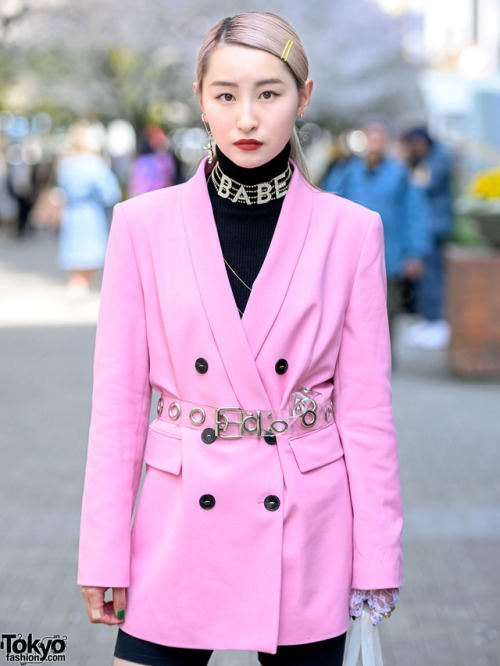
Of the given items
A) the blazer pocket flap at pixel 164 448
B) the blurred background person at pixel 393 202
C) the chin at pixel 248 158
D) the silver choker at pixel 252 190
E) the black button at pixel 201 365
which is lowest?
the blazer pocket flap at pixel 164 448

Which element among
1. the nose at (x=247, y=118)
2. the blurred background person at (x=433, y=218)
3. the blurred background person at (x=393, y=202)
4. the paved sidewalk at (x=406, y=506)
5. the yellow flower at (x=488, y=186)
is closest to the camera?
the nose at (x=247, y=118)

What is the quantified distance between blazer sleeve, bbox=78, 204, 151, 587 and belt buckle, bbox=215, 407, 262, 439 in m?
0.17

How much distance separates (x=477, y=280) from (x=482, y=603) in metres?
5.24

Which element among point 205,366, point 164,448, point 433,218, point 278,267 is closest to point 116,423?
point 164,448

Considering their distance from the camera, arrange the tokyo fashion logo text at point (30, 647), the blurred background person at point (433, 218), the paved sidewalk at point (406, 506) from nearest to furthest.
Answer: the tokyo fashion logo text at point (30, 647), the paved sidewalk at point (406, 506), the blurred background person at point (433, 218)

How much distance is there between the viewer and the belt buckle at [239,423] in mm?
2453

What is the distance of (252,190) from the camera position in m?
2.54

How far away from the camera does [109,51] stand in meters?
29.3

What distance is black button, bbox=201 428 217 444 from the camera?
2.45m

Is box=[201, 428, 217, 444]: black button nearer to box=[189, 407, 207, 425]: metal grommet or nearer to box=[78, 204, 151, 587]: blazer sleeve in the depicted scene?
box=[189, 407, 207, 425]: metal grommet

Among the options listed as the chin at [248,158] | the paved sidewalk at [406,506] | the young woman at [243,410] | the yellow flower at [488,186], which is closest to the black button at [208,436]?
the young woman at [243,410]

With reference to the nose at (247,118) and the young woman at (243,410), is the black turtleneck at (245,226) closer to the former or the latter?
the young woman at (243,410)

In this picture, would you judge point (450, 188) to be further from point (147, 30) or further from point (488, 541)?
point (147, 30)

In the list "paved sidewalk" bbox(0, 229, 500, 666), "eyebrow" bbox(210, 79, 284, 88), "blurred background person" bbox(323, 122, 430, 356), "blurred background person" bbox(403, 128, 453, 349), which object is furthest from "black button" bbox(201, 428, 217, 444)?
"blurred background person" bbox(403, 128, 453, 349)
